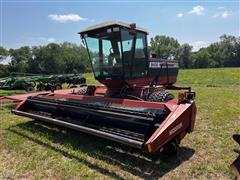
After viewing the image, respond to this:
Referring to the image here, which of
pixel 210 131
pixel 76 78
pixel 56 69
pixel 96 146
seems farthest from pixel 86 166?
pixel 56 69

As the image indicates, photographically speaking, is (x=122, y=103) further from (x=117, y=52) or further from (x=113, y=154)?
(x=117, y=52)

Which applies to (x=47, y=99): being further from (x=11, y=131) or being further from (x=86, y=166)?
(x=86, y=166)

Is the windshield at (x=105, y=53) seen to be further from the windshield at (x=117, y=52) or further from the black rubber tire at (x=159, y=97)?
the black rubber tire at (x=159, y=97)

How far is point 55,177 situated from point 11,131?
260cm

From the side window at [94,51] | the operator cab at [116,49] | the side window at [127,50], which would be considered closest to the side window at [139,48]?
the operator cab at [116,49]

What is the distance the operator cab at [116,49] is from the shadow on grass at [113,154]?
1.69 metres

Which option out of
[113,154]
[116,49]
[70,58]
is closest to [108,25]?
[116,49]

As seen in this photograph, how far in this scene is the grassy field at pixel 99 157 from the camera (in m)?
3.36

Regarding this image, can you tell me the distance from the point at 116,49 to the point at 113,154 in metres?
2.50

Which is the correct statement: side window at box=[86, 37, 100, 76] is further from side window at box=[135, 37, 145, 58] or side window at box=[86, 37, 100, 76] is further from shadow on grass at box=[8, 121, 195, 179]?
shadow on grass at box=[8, 121, 195, 179]

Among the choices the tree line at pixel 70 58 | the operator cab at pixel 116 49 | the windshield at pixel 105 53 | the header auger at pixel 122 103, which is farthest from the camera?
the tree line at pixel 70 58

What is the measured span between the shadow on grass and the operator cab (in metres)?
1.69

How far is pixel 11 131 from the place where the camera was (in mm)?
5348

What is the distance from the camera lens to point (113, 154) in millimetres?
3982
